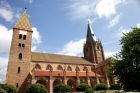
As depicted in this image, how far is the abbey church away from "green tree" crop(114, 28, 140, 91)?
23.1m

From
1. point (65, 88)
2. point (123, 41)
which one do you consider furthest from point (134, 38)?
point (65, 88)

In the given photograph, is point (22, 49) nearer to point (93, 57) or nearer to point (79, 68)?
point (79, 68)

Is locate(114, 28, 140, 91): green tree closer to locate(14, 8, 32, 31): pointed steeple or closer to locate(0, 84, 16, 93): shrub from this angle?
locate(0, 84, 16, 93): shrub

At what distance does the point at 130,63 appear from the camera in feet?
75.8

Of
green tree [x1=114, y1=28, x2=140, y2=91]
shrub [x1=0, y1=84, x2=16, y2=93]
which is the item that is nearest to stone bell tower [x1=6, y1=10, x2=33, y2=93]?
shrub [x1=0, y1=84, x2=16, y2=93]

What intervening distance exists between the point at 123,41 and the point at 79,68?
3059cm

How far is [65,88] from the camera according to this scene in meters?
38.7

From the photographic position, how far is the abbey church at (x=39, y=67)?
142 ft

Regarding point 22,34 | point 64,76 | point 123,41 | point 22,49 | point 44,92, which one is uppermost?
point 22,34

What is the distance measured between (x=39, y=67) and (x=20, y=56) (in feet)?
20.4

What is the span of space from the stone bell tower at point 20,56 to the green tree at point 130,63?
2769 cm

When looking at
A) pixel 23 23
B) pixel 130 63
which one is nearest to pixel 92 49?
pixel 23 23

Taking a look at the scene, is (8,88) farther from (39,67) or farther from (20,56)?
(39,67)

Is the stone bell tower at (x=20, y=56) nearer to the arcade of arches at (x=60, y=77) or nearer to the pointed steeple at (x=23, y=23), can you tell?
the pointed steeple at (x=23, y=23)
